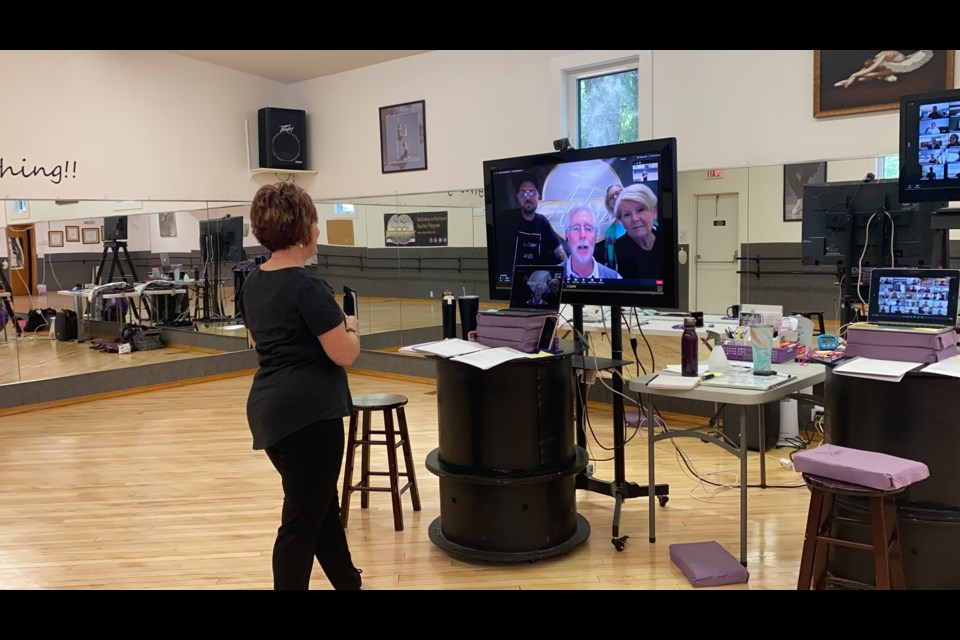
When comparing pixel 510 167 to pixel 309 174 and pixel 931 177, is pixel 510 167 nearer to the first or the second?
pixel 931 177

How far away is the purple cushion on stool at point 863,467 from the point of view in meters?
2.29

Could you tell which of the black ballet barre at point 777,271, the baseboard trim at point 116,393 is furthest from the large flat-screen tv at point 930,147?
the baseboard trim at point 116,393

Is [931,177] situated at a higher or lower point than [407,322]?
higher

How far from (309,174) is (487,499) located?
6275 mm

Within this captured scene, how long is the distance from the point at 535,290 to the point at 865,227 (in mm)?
1746

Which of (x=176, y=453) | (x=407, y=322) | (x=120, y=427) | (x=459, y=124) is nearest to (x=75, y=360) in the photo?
(x=120, y=427)

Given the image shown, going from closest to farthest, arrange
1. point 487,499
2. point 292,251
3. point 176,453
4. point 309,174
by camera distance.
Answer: point 292,251, point 487,499, point 176,453, point 309,174

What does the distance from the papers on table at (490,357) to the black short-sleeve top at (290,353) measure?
752mm

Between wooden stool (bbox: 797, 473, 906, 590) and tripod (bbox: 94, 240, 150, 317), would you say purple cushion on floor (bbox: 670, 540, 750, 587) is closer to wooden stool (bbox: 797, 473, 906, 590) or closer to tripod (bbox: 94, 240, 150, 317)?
wooden stool (bbox: 797, 473, 906, 590)

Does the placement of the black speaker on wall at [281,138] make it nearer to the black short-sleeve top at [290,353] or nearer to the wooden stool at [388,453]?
the wooden stool at [388,453]

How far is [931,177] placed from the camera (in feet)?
10.1

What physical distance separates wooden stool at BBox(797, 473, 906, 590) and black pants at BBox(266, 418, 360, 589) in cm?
155

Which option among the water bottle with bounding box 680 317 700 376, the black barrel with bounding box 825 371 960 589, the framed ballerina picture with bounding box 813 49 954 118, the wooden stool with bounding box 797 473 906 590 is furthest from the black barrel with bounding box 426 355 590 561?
the framed ballerina picture with bounding box 813 49 954 118
